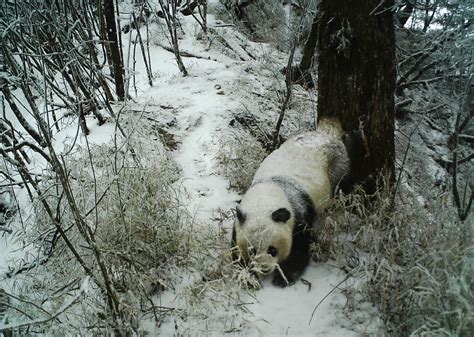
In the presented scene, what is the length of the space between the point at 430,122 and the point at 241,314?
6670 millimetres

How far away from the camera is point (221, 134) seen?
521 centimetres

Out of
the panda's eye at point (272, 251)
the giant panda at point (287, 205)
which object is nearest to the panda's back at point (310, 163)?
the giant panda at point (287, 205)

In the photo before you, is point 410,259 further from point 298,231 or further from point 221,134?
point 221,134

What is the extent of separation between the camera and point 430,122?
7969 mm

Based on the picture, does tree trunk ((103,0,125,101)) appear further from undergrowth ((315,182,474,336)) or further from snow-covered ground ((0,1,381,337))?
undergrowth ((315,182,474,336))

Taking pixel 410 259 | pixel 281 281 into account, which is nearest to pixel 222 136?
pixel 281 281

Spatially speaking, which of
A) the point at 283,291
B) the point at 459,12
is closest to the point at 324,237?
the point at 283,291

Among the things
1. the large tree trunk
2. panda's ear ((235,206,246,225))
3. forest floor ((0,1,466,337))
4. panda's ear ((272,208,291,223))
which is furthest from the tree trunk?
panda's ear ((272,208,291,223))

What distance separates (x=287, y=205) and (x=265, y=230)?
0.32 m

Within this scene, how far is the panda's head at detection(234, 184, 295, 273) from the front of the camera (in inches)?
123

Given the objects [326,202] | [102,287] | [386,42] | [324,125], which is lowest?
[102,287]

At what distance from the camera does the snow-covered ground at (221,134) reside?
9.44 ft

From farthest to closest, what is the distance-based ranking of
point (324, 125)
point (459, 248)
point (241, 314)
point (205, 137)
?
point (205, 137) → point (324, 125) → point (241, 314) → point (459, 248)

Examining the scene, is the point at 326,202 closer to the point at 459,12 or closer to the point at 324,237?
the point at 324,237
